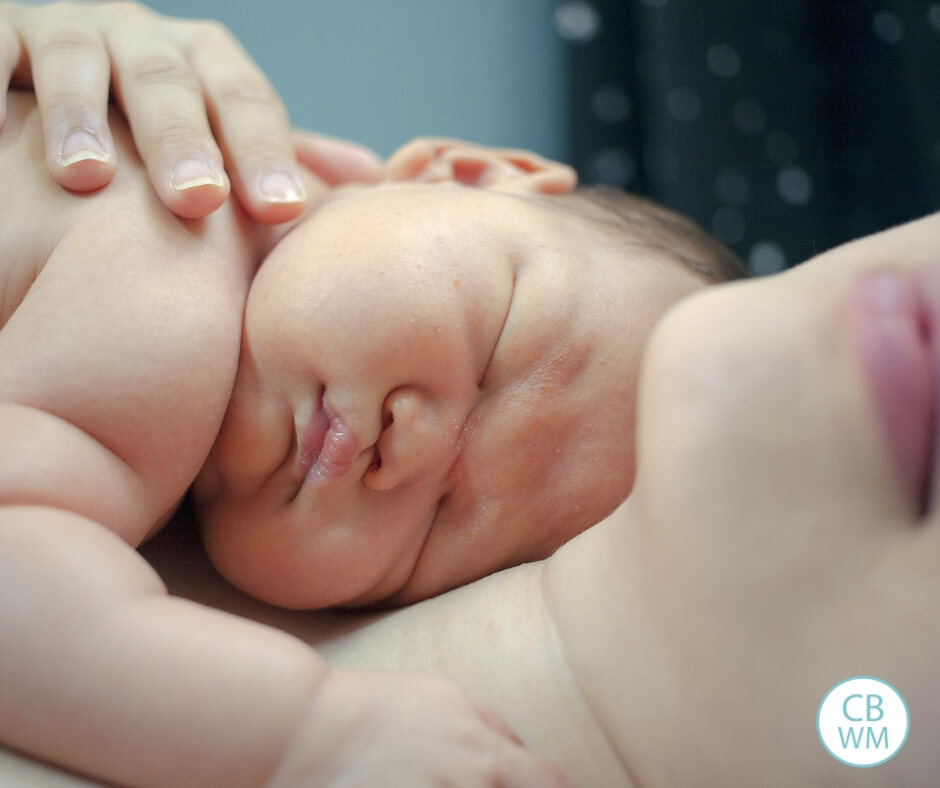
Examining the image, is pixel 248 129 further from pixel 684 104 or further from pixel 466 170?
pixel 684 104

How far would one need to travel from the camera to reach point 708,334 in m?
0.52

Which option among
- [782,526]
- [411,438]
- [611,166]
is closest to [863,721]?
[782,526]

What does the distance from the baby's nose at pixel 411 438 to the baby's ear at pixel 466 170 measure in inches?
15.1

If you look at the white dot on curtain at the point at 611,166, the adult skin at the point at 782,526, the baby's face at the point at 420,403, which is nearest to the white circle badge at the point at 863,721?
the adult skin at the point at 782,526

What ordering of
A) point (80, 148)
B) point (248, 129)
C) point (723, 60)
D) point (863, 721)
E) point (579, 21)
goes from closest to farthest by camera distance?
point (863, 721), point (80, 148), point (248, 129), point (723, 60), point (579, 21)

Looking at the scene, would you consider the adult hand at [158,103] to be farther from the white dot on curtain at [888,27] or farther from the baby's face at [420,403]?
the white dot on curtain at [888,27]

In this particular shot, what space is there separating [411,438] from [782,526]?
333 millimetres

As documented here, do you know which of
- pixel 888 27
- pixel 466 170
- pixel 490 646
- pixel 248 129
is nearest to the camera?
pixel 490 646

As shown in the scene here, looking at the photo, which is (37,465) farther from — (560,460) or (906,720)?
(906,720)

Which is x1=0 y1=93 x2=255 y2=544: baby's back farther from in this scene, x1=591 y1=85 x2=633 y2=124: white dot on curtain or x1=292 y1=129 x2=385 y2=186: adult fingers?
x1=591 y1=85 x2=633 y2=124: white dot on curtain

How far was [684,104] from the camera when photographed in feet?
4.60

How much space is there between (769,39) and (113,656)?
127cm

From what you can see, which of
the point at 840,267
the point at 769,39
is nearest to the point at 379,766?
the point at 840,267

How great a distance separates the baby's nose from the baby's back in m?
0.13
